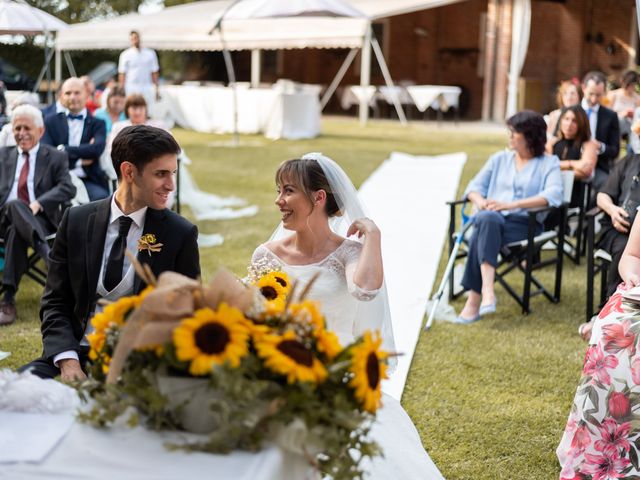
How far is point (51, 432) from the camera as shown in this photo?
184cm

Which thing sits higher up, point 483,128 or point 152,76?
point 152,76

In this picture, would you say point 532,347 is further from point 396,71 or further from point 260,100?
point 396,71

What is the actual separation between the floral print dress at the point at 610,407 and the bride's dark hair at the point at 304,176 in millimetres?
1289

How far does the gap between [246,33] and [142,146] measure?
17.6 metres

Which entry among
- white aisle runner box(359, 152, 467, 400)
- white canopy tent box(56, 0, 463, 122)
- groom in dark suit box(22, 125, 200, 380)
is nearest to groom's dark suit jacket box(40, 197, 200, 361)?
groom in dark suit box(22, 125, 200, 380)

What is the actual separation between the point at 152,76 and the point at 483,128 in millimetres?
8835

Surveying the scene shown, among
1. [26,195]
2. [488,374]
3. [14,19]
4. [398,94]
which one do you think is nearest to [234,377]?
[488,374]

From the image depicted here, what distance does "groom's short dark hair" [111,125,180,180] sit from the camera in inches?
117

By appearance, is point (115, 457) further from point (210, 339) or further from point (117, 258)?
point (117, 258)

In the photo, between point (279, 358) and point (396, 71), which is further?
point (396, 71)

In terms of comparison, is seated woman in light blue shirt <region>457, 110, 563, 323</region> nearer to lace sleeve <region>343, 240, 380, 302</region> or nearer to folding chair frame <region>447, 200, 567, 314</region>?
folding chair frame <region>447, 200, 567, 314</region>

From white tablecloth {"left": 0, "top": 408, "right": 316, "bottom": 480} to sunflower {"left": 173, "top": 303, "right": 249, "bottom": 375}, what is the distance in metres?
0.17

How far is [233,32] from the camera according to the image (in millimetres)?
20234

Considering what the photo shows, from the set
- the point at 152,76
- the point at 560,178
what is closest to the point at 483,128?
the point at 152,76
